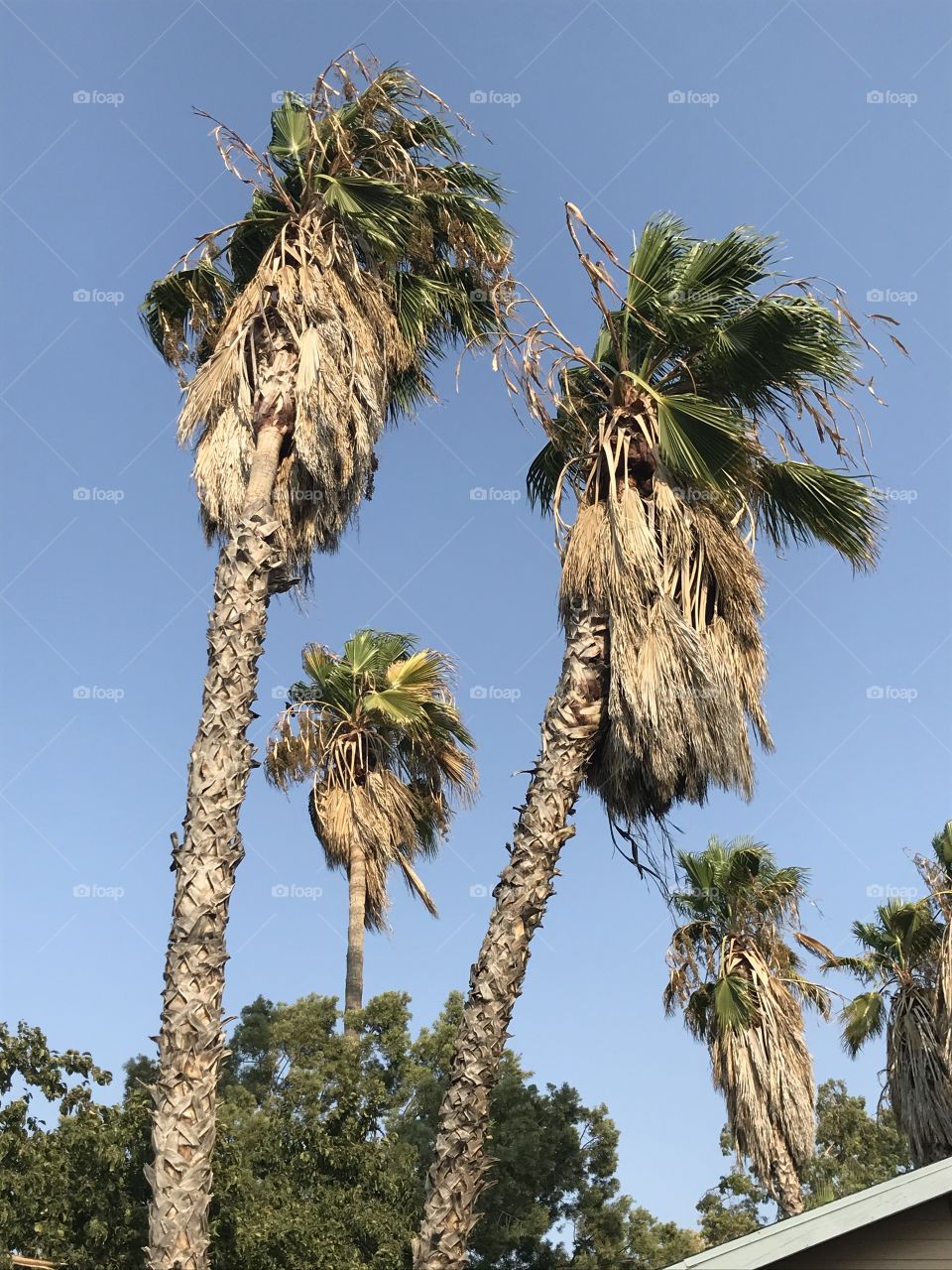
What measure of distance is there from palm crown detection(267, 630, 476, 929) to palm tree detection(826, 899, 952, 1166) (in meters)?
6.47

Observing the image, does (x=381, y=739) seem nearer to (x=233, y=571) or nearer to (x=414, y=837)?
(x=414, y=837)

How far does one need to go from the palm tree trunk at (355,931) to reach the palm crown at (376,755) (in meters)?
0.24

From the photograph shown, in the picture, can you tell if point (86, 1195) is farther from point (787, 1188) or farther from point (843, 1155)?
point (843, 1155)

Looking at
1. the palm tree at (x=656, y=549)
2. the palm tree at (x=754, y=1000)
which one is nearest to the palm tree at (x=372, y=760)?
the palm tree at (x=754, y=1000)

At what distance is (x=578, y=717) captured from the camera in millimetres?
9367

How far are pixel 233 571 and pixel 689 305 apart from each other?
482 centimetres

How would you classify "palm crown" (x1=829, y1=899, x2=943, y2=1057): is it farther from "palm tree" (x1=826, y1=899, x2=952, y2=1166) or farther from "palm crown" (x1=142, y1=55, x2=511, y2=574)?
"palm crown" (x1=142, y1=55, x2=511, y2=574)

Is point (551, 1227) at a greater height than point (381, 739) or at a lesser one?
lesser

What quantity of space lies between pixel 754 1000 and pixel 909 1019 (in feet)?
10.1

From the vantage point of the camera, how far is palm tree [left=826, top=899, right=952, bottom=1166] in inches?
651

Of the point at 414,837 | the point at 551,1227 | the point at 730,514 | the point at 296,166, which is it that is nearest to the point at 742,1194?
the point at 551,1227

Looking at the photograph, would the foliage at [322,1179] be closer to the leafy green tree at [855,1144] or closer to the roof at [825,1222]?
the roof at [825,1222]

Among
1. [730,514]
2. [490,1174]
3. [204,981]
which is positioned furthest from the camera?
[490,1174]

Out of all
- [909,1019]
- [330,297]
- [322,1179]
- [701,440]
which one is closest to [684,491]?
[701,440]
